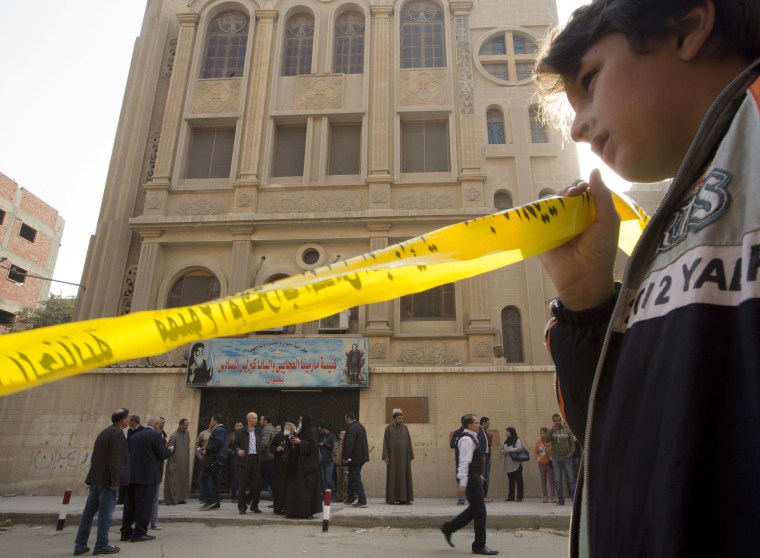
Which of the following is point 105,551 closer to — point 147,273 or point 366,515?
point 366,515

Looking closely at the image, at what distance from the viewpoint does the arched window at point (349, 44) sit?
1833cm

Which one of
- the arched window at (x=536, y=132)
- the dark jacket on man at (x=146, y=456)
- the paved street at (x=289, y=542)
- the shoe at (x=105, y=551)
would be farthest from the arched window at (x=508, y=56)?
the shoe at (x=105, y=551)

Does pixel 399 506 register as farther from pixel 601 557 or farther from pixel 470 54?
pixel 470 54

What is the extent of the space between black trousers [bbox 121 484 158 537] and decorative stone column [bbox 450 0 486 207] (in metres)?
12.0

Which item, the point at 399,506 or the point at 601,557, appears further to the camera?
the point at 399,506

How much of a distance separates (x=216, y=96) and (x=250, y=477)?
13.8 metres

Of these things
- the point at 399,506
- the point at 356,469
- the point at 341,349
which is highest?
the point at 341,349

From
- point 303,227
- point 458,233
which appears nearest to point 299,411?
point 303,227

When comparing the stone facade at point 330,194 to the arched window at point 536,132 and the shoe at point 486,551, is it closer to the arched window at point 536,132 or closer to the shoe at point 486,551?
the arched window at point 536,132

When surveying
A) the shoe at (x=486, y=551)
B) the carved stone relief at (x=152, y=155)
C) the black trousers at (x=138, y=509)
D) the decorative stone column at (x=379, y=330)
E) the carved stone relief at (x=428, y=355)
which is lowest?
the shoe at (x=486, y=551)

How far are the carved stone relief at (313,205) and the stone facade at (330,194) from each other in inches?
2.0

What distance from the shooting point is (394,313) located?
49.6 ft

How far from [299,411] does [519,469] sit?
6266mm

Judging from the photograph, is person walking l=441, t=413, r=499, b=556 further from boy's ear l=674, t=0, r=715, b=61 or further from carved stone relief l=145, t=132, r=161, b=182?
carved stone relief l=145, t=132, r=161, b=182
